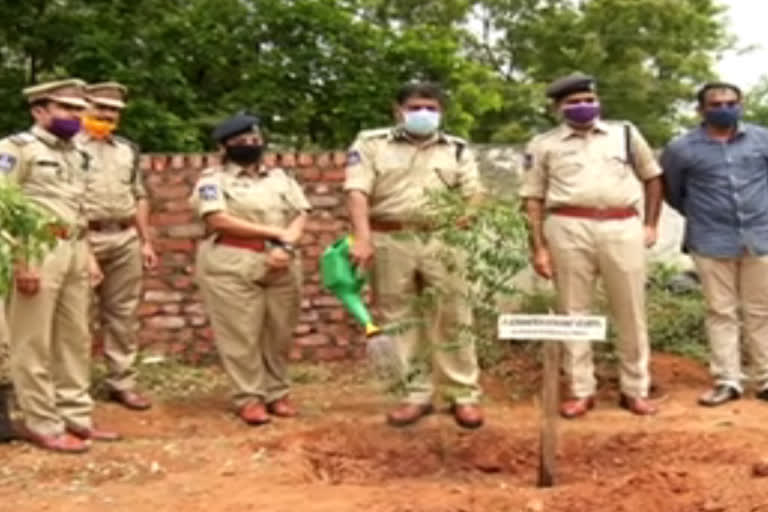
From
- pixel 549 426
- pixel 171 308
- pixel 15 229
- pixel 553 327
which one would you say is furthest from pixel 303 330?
pixel 15 229

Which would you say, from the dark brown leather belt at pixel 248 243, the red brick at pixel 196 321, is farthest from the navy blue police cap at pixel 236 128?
the red brick at pixel 196 321

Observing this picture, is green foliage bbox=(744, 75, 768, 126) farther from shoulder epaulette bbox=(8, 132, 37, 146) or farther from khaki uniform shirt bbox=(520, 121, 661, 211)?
shoulder epaulette bbox=(8, 132, 37, 146)

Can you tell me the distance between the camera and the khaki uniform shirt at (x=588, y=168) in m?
6.00

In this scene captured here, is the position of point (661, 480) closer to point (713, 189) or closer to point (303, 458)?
point (303, 458)

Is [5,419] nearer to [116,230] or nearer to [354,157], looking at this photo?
[116,230]

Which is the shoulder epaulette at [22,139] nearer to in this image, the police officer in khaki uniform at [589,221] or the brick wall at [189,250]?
the brick wall at [189,250]

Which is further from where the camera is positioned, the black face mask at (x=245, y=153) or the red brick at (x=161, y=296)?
the red brick at (x=161, y=296)

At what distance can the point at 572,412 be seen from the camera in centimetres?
611

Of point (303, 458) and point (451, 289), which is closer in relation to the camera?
point (303, 458)

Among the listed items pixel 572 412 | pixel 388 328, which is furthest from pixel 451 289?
pixel 572 412

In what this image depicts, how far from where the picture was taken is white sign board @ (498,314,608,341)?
189 inches

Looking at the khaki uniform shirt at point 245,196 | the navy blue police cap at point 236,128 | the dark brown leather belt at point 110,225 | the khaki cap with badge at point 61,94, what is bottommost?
the dark brown leather belt at point 110,225

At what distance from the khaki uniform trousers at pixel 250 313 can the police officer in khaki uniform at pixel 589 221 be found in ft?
4.33

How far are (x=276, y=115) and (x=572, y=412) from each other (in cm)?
552
